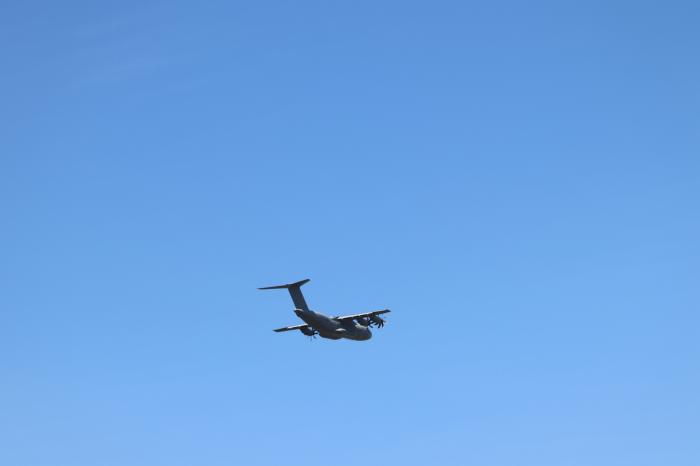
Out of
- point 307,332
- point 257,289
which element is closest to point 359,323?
point 307,332

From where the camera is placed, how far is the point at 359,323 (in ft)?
443

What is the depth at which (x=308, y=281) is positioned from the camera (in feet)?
417

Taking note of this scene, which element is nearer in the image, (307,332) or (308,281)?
(308,281)

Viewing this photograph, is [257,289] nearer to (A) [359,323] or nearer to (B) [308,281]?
(B) [308,281]

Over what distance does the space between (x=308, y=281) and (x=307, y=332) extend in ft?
35.1

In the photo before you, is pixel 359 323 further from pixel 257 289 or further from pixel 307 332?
pixel 257 289

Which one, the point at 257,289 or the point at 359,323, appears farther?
the point at 359,323

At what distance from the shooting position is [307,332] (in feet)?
446

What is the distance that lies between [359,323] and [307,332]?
6030 millimetres

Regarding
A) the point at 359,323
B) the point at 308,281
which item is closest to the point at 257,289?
the point at 308,281

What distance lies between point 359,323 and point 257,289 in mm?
15243

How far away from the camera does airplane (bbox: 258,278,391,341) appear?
12725 cm

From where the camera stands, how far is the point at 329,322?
12912 centimetres

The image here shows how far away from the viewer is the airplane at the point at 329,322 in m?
127
